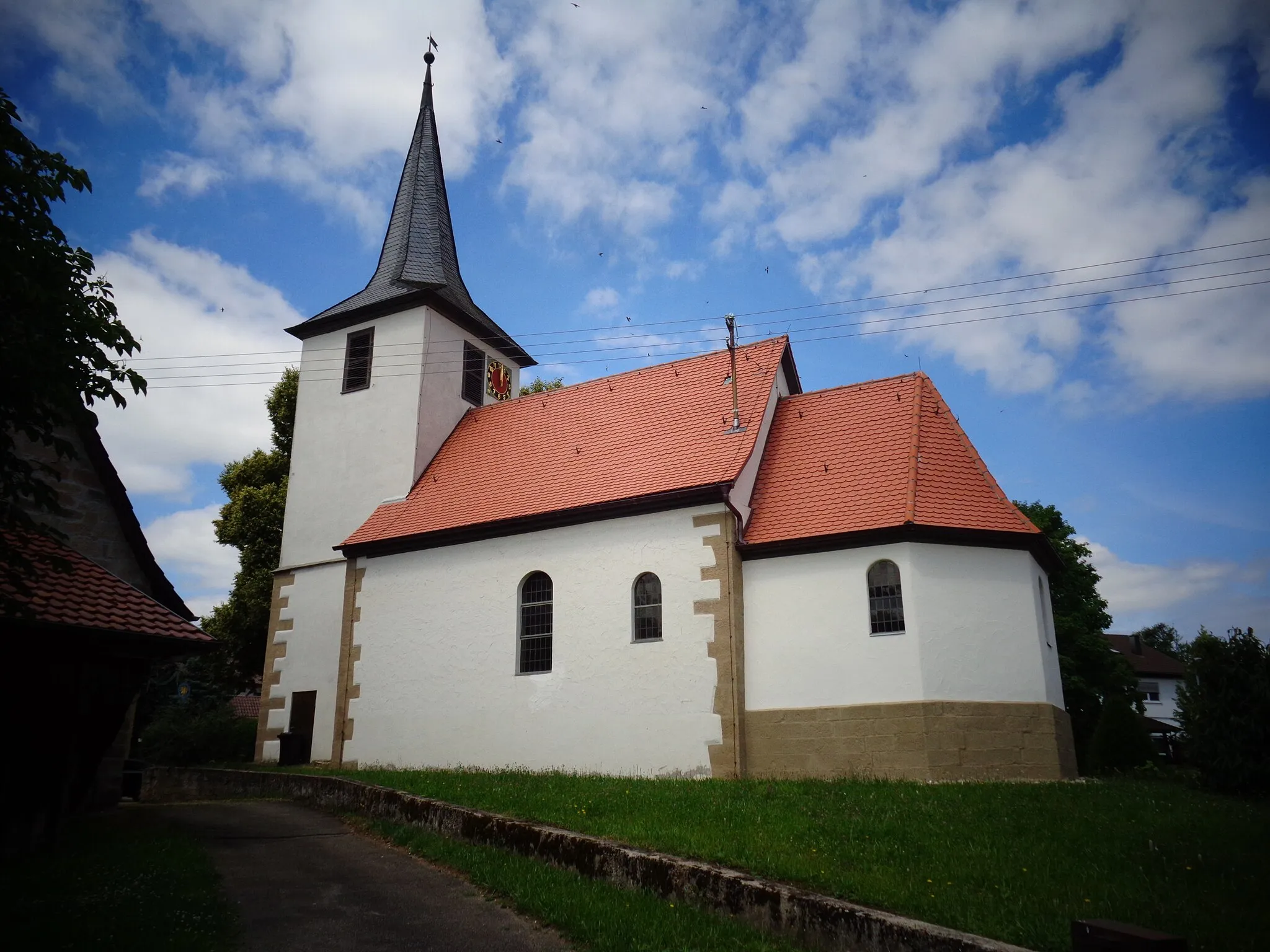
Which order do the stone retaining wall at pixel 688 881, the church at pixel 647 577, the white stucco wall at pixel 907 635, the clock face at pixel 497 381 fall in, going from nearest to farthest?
1. the stone retaining wall at pixel 688 881
2. the white stucco wall at pixel 907 635
3. the church at pixel 647 577
4. the clock face at pixel 497 381

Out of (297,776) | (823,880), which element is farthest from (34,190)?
(297,776)

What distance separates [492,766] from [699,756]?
4.05m

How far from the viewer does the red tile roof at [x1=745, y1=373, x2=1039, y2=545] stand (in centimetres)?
1471

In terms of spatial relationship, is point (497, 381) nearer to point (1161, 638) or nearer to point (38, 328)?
point (38, 328)

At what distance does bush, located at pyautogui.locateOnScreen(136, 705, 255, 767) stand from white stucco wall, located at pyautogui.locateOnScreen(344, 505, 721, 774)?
455 centimetres

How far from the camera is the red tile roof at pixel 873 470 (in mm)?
14711

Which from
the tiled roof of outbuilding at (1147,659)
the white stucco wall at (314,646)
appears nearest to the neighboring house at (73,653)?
the white stucco wall at (314,646)

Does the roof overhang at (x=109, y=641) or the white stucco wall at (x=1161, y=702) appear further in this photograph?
the white stucco wall at (x=1161, y=702)

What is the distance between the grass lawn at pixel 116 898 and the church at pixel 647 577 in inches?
279

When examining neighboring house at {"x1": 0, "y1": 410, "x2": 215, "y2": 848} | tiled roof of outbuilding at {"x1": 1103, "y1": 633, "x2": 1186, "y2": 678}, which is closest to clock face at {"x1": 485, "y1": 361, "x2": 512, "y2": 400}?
neighboring house at {"x1": 0, "y1": 410, "x2": 215, "y2": 848}

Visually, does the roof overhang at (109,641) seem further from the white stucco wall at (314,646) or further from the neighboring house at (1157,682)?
the neighboring house at (1157,682)

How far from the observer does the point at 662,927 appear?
22.6 feet

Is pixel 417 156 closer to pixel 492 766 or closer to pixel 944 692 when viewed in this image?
pixel 492 766

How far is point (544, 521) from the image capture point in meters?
17.2
